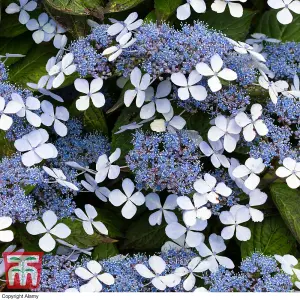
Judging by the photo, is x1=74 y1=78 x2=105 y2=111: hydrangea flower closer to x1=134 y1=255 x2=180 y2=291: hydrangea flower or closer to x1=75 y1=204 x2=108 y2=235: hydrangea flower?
x1=75 y1=204 x2=108 y2=235: hydrangea flower

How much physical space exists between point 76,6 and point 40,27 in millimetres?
205

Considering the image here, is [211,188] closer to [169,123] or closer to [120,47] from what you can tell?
[169,123]

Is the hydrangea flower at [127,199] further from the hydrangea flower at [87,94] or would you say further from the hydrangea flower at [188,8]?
the hydrangea flower at [188,8]

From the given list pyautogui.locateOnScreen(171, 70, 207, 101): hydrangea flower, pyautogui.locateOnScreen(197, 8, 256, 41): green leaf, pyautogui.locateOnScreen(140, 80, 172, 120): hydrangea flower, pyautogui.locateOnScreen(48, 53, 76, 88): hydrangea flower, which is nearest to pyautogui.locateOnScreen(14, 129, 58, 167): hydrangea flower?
pyautogui.locateOnScreen(48, 53, 76, 88): hydrangea flower

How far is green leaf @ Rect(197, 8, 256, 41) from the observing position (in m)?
1.82

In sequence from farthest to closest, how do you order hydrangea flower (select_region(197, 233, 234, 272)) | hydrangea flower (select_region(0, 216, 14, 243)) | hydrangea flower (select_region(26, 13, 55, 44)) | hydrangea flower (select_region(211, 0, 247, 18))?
hydrangea flower (select_region(26, 13, 55, 44)) → hydrangea flower (select_region(211, 0, 247, 18)) → hydrangea flower (select_region(197, 233, 234, 272)) → hydrangea flower (select_region(0, 216, 14, 243))

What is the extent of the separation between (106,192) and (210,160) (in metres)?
0.27

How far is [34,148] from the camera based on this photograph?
5.39ft

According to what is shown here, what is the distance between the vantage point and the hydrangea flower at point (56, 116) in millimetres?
1700

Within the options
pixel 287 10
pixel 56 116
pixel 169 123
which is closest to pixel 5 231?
pixel 56 116

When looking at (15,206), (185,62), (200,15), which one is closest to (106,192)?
(15,206)

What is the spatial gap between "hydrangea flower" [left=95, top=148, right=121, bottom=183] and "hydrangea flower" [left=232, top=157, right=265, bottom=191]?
0.28m

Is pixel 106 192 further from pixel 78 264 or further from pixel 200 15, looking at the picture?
pixel 200 15

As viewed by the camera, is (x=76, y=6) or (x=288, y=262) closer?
(x=288, y=262)
